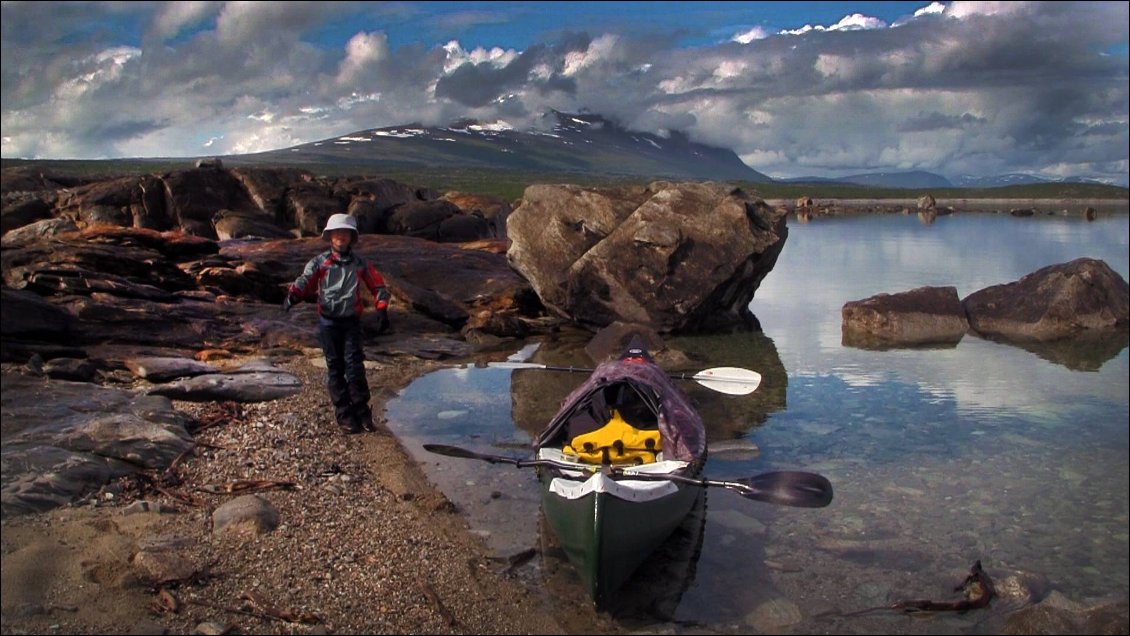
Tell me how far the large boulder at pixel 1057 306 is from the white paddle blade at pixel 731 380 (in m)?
12.1

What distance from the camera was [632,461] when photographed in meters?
10.0

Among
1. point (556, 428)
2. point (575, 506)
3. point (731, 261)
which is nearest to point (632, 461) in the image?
point (556, 428)

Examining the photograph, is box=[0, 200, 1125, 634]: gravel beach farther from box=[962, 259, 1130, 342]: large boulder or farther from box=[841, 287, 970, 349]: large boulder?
box=[962, 259, 1130, 342]: large boulder

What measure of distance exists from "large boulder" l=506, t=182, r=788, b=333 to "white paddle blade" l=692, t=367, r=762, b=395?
857cm

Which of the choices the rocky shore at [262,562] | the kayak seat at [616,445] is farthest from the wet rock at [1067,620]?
the kayak seat at [616,445]

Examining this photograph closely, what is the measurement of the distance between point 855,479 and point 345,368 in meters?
7.45

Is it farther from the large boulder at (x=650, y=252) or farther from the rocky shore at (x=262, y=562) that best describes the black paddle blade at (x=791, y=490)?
the large boulder at (x=650, y=252)

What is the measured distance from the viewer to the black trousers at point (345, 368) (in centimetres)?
1301

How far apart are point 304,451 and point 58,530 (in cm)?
393

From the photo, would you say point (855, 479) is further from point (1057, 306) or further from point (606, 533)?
point (1057, 306)

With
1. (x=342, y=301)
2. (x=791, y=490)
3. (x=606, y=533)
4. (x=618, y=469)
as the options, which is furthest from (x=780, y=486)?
(x=342, y=301)

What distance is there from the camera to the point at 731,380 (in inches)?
584

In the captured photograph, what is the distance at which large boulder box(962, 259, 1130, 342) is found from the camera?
23.5m

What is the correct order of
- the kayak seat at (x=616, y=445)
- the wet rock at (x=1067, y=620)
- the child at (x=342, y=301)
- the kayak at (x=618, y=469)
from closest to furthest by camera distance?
the wet rock at (x=1067, y=620), the kayak at (x=618, y=469), the kayak seat at (x=616, y=445), the child at (x=342, y=301)
